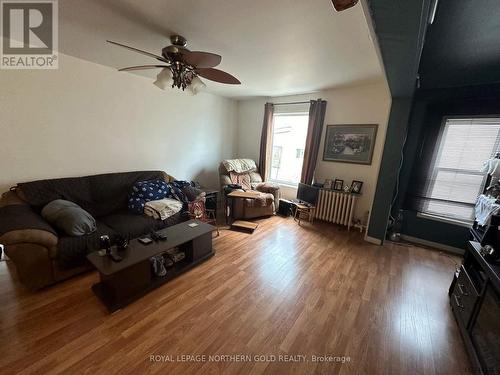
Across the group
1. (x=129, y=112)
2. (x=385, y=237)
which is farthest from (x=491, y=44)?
(x=129, y=112)

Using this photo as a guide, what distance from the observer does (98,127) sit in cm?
268

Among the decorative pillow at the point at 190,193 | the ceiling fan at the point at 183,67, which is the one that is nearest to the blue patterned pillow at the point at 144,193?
the decorative pillow at the point at 190,193

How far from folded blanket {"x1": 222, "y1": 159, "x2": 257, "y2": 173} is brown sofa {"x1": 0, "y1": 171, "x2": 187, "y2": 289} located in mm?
1452

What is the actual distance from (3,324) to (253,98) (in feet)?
Answer: 15.2

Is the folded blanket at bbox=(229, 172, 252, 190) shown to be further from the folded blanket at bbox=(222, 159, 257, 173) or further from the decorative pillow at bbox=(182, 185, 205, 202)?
the decorative pillow at bbox=(182, 185, 205, 202)

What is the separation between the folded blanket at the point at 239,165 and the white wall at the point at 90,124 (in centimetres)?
74

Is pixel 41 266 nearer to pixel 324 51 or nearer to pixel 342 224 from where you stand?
pixel 324 51

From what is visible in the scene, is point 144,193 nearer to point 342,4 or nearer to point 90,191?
point 90,191

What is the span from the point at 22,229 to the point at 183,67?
74.3 inches

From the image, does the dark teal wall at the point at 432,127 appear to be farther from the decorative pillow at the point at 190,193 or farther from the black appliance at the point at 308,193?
the decorative pillow at the point at 190,193

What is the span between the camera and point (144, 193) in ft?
8.95

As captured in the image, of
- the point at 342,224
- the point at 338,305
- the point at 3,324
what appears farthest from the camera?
the point at 342,224

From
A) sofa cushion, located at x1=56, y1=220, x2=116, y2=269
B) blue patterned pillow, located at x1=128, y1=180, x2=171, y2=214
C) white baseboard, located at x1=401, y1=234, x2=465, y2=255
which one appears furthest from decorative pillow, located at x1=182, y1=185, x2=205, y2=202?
white baseboard, located at x1=401, y1=234, x2=465, y2=255

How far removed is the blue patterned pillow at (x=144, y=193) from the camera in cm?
263
